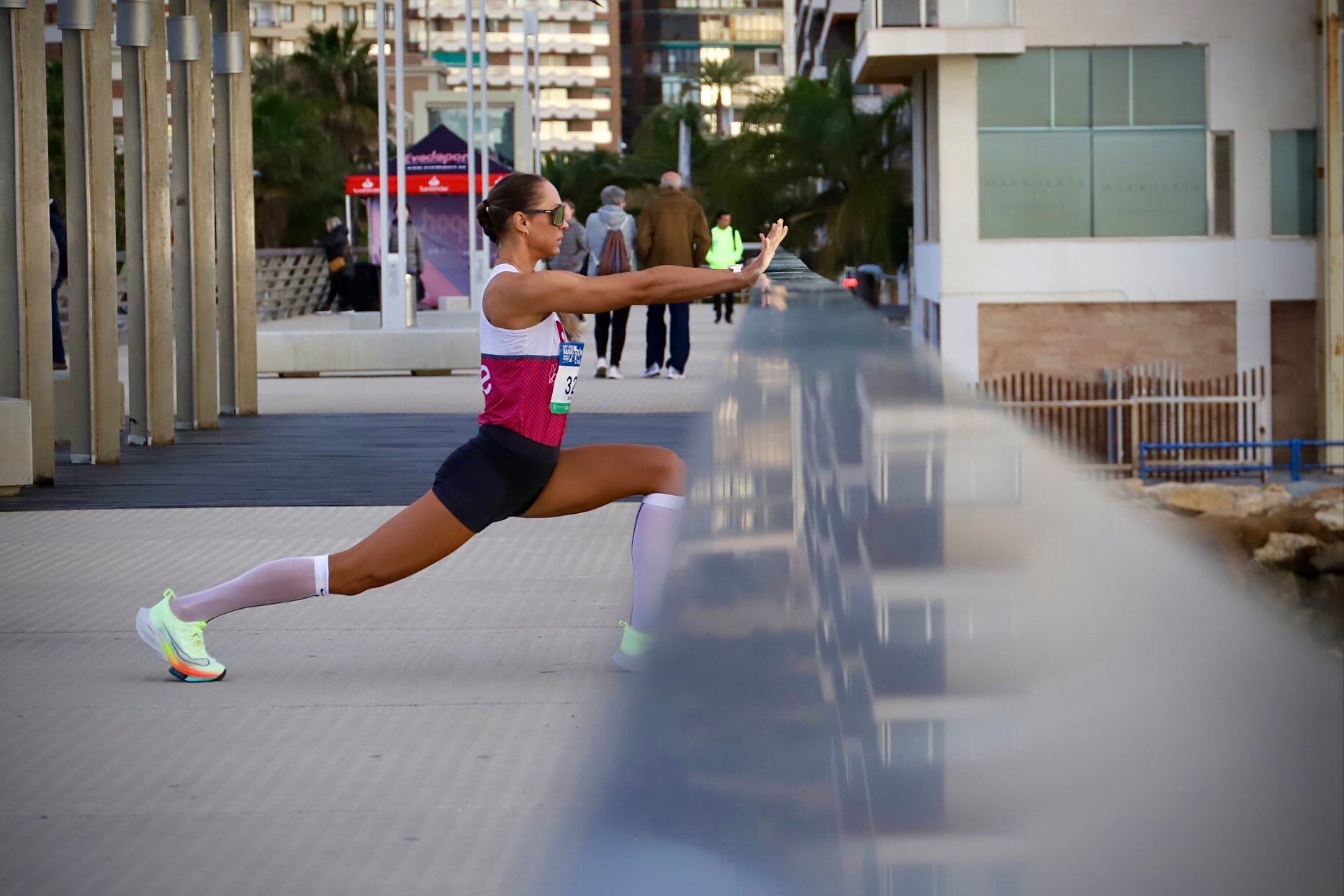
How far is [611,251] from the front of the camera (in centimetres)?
1764

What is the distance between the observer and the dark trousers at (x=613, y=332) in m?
18.5

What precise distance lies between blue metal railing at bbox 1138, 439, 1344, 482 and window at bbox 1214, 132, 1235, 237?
4.02 m

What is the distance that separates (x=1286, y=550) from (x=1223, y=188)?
11.2 m

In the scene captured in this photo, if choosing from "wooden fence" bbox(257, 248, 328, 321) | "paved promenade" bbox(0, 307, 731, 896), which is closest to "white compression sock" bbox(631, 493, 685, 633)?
"paved promenade" bbox(0, 307, 731, 896)

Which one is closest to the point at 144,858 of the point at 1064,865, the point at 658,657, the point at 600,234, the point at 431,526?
the point at 658,657

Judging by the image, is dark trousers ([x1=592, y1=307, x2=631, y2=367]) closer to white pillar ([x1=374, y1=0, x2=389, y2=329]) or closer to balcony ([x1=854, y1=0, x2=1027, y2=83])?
white pillar ([x1=374, y1=0, x2=389, y2=329])

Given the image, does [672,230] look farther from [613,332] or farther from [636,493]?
[636,493]

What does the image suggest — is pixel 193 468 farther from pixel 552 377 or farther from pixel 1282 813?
pixel 1282 813

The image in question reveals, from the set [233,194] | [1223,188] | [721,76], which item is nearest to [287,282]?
[1223,188]

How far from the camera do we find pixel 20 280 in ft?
35.4

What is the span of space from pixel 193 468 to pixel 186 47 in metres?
3.54

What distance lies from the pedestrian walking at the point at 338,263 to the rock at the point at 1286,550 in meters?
20.3

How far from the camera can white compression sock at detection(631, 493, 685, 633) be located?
17.4 ft

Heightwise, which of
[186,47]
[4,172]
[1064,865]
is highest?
[186,47]
